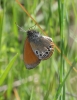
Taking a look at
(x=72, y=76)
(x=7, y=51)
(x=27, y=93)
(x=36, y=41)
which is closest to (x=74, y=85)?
(x=72, y=76)

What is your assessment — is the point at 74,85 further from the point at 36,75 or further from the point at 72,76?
the point at 36,75

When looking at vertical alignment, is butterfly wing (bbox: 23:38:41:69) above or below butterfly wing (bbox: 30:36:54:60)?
below

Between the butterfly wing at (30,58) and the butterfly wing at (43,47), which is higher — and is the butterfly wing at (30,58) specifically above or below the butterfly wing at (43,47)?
below

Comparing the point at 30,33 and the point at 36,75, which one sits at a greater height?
the point at 30,33

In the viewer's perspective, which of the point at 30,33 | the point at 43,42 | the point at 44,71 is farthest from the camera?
the point at 44,71

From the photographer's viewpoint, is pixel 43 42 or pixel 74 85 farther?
pixel 74 85
